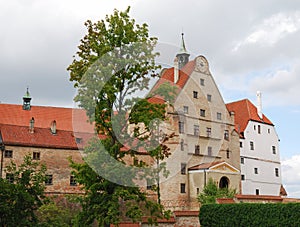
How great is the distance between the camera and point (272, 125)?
54.2 metres

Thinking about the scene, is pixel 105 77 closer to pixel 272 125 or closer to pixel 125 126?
pixel 125 126

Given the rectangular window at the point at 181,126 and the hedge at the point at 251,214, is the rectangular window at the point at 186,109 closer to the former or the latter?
the rectangular window at the point at 181,126

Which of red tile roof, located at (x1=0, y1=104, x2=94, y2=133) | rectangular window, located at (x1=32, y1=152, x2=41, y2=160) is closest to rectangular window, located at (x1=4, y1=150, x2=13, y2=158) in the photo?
rectangular window, located at (x1=32, y1=152, x2=41, y2=160)

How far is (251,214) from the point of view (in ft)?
81.1

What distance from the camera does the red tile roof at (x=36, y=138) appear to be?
123ft

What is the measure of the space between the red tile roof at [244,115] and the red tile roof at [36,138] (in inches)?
794

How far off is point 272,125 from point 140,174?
121 feet

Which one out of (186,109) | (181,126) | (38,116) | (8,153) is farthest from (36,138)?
(186,109)

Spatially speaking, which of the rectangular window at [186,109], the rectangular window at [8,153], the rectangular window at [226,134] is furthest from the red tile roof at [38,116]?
the rectangular window at [226,134]

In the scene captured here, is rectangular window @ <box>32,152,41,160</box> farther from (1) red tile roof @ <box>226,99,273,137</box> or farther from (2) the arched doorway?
(1) red tile roof @ <box>226,99,273,137</box>

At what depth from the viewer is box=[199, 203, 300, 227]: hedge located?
23.2 m

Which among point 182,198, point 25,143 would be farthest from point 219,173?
point 25,143

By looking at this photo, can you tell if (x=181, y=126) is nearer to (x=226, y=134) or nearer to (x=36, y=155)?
(x=226, y=134)

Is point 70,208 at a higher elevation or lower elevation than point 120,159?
lower
